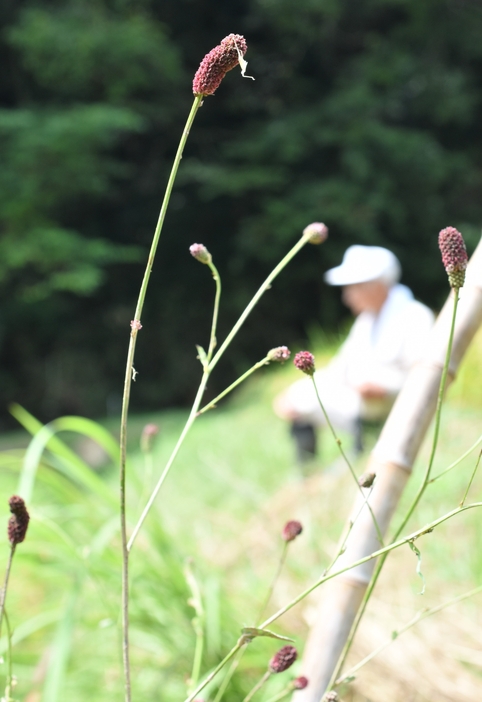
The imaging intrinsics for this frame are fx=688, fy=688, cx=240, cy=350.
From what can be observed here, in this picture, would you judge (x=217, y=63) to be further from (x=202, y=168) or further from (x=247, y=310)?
(x=202, y=168)

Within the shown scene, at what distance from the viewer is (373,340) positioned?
2.25 metres

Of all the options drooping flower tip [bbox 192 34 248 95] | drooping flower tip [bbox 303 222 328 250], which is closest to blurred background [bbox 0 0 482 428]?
drooping flower tip [bbox 303 222 328 250]

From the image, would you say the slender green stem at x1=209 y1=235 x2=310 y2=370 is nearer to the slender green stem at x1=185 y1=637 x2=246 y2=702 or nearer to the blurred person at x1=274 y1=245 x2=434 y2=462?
the slender green stem at x1=185 y1=637 x2=246 y2=702

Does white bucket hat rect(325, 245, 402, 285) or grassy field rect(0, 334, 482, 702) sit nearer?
grassy field rect(0, 334, 482, 702)

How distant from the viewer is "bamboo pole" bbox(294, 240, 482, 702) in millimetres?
518

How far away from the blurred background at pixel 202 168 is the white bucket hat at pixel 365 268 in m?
5.54

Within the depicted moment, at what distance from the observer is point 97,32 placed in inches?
282

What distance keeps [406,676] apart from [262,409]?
4.25 metres

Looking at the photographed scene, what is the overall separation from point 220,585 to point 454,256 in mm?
1050

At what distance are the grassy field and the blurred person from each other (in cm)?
25

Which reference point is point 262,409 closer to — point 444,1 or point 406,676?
point 406,676

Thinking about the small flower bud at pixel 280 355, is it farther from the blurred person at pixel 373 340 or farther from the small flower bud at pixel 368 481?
the blurred person at pixel 373 340

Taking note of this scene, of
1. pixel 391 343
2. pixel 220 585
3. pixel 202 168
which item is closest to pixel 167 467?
pixel 220 585

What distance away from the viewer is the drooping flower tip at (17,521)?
39 cm
